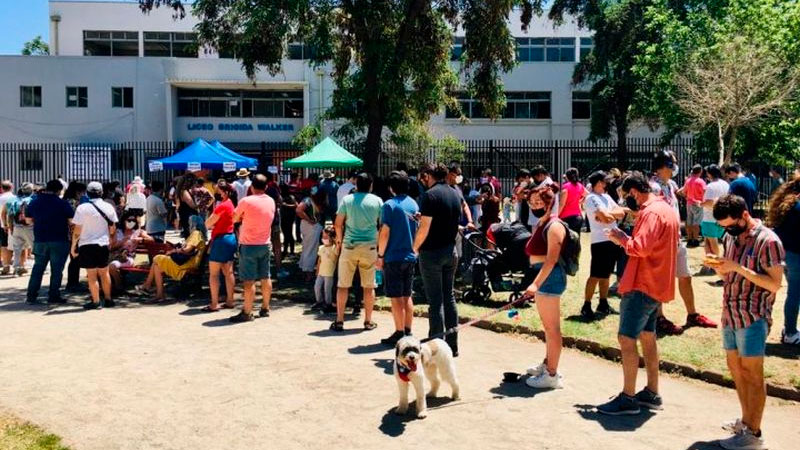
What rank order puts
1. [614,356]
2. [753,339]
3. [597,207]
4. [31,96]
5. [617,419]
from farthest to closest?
[31,96] → [597,207] → [614,356] → [617,419] → [753,339]

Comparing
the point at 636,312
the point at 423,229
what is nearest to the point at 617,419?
the point at 636,312

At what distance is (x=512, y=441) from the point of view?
577cm

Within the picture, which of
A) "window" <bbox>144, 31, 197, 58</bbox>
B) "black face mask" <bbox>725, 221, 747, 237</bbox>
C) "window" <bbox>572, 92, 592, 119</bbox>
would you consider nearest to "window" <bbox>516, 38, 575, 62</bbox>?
"window" <bbox>572, 92, 592, 119</bbox>

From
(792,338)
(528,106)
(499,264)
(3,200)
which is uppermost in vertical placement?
(528,106)

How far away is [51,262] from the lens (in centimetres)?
1172

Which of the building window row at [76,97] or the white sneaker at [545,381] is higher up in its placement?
the building window row at [76,97]

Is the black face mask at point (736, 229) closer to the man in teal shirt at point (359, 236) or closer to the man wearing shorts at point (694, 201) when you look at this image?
the man in teal shirt at point (359, 236)

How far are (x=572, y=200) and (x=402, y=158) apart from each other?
1960 cm

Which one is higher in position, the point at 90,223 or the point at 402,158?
the point at 402,158

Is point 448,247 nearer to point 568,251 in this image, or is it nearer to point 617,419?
point 568,251

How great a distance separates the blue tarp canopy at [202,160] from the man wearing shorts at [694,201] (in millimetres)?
10489

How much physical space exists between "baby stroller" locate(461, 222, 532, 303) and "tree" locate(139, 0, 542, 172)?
4674 mm

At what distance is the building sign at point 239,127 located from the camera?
134 ft

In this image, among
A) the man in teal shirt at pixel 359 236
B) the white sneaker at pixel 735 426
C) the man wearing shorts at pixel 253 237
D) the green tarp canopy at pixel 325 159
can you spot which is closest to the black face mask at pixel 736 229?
the white sneaker at pixel 735 426
